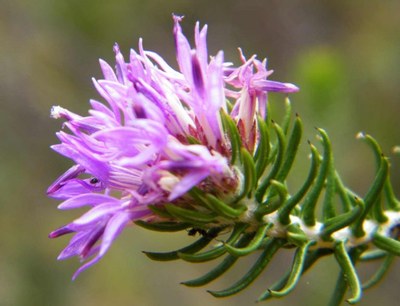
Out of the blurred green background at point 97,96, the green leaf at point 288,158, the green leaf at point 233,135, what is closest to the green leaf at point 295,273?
the green leaf at point 288,158

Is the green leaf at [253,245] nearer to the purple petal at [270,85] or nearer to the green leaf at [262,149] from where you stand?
the green leaf at [262,149]

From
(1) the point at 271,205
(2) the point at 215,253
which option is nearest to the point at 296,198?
(1) the point at 271,205

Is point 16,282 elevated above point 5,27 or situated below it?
below

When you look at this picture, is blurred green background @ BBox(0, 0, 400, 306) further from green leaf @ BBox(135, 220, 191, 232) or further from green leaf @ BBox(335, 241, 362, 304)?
green leaf @ BBox(135, 220, 191, 232)

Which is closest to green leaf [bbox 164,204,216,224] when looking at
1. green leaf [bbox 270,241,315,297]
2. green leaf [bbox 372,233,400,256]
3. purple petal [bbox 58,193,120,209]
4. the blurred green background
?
purple petal [bbox 58,193,120,209]

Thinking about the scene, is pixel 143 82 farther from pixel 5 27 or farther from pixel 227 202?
pixel 5 27

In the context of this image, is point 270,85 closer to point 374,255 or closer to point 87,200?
point 87,200

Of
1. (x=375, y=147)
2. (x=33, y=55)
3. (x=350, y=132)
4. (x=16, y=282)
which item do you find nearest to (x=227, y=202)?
(x=375, y=147)
